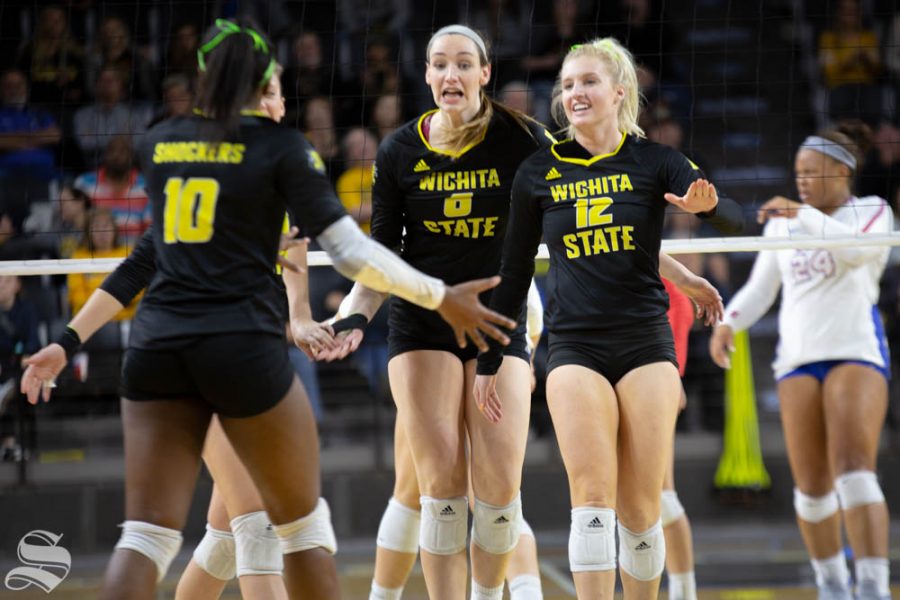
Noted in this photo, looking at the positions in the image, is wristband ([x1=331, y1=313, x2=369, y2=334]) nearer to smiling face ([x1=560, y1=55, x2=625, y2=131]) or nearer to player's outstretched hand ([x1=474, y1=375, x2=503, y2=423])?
player's outstretched hand ([x1=474, y1=375, x2=503, y2=423])

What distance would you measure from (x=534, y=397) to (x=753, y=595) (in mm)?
2877

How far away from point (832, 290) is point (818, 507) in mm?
1087

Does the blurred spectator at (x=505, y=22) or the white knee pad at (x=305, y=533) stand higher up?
the blurred spectator at (x=505, y=22)

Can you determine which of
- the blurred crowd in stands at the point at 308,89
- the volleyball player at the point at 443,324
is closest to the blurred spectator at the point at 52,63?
the blurred crowd in stands at the point at 308,89

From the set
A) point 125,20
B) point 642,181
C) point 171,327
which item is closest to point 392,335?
point 642,181

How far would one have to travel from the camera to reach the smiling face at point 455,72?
4738mm

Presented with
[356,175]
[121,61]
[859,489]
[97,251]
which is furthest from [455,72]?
[121,61]

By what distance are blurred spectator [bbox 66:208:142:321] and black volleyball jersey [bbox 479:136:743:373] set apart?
140 inches

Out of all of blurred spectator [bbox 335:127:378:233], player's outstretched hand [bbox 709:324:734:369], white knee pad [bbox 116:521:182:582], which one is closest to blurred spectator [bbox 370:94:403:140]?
blurred spectator [bbox 335:127:378:233]

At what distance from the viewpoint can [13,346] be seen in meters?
8.38

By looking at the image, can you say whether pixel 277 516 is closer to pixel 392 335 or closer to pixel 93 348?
pixel 392 335

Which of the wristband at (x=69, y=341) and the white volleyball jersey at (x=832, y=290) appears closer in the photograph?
the wristband at (x=69, y=341)

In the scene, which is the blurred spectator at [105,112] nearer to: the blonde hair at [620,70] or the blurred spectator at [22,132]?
the blurred spectator at [22,132]

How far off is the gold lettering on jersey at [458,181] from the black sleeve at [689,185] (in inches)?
26.9
